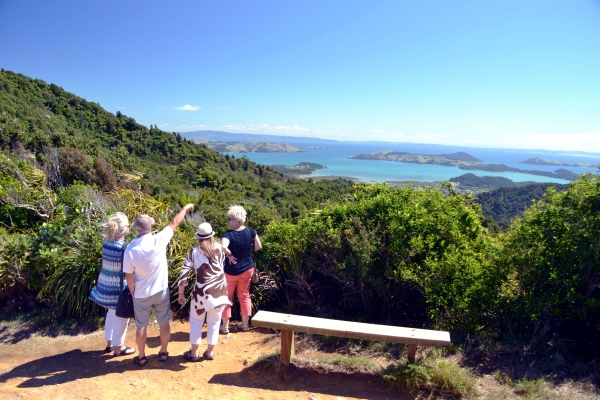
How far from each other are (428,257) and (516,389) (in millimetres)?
1399

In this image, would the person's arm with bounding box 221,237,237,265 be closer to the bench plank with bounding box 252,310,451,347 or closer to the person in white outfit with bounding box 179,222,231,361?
the person in white outfit with bounding box 179,222,231,361

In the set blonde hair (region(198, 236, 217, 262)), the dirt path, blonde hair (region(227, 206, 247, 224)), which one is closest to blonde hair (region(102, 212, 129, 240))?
blonde hair (region(198, 236, 217, 262))

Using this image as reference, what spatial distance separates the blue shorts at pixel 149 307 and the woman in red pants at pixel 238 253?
29.8 inches

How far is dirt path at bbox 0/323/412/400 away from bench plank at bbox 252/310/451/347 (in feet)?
1.51

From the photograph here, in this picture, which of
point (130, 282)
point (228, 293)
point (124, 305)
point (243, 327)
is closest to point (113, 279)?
point (124, 305)

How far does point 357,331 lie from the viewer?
3.10 m

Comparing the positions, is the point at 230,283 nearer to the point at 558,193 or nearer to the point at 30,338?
the point at 30,338

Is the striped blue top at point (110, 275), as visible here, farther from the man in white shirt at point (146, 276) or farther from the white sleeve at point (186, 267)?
the white sleeve at point (186, 267)

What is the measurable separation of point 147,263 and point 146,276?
143 mm

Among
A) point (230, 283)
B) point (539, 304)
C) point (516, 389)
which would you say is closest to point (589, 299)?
point (539, 304)

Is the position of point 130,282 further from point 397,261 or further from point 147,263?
point 397,261

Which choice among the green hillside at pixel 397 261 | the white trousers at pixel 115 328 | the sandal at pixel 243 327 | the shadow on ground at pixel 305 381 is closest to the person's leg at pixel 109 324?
the white trousers at pixel 115 328

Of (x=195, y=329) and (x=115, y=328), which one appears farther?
(x=115, y=328)

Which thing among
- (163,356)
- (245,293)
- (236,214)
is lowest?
(163,356)
